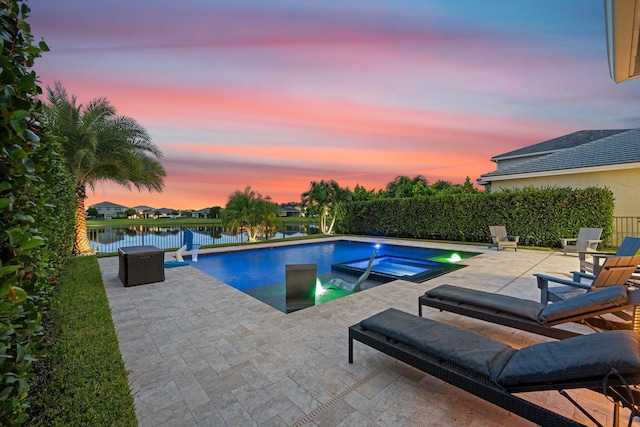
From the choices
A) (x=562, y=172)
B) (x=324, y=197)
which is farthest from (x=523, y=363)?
(x=324, y=197)

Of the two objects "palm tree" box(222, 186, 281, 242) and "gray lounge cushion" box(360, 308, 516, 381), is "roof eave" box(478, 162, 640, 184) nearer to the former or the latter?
"palm tree" box(222, 186, 281, 242)

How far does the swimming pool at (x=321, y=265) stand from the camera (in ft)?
25.4

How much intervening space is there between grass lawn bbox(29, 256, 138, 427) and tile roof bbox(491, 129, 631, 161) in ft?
88.3

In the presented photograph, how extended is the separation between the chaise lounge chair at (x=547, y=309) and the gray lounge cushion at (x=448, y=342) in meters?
0.96

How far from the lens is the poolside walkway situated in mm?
2324

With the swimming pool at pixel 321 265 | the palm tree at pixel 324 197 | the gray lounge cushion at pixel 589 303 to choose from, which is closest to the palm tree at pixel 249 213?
the swimming pool at pixel 321 265

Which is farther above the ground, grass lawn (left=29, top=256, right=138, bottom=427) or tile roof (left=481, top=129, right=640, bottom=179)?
tile roof (left=481, top=129, right=640, bottom=179)

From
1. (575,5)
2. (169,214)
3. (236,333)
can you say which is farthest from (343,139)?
(169,214)

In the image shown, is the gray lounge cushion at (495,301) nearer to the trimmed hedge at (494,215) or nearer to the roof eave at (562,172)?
the trimmed hedge at (494,215)

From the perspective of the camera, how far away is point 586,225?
38.0 feet

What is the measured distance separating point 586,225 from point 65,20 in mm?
19371

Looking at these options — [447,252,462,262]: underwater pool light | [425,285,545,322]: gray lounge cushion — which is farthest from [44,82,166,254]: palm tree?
[447,252,462,262]: underwater pool light

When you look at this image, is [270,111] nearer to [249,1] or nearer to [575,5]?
[249,1]

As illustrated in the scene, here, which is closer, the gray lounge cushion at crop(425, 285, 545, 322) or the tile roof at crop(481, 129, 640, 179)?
the gray lounge cushion at crop(425, 285, 545, 322)
